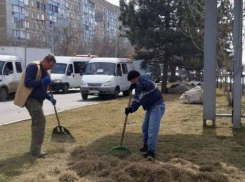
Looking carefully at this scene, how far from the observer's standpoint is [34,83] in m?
6.65

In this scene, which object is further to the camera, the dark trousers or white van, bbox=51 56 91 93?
white van, bbox=51 56 91 93

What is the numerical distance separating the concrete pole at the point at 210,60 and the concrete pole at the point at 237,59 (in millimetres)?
549

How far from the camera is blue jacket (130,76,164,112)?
21.7 ft

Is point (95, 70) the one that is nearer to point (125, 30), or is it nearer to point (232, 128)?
point (125, 30)

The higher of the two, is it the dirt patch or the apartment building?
the apartment building

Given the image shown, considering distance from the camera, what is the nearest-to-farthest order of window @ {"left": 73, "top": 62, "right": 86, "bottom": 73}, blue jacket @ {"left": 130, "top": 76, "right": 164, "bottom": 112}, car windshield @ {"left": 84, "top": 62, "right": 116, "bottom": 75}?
1. blue jacket @ {"left": 130, "top": 76, "right": 164, "bottom": 112}
2. car windshield @ {"left": 84, "top": 62, "right": 116, "bottom": 75}
3. window @ {"left": 73, "top": 62, "right": 86, "bottom": 73}

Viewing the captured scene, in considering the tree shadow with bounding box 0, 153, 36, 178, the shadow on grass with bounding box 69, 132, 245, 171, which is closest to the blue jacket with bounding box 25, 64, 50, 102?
the tree shadow with bounding box 0, 153, 36, 178

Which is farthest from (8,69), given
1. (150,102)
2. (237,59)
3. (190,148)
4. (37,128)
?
(150,102)

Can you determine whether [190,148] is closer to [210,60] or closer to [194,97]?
[210,60]

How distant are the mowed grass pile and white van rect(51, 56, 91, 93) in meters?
13.8

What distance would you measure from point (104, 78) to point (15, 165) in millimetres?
14449

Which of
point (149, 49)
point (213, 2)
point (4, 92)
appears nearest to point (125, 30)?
point (149, 49)

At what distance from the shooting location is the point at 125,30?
26.3m

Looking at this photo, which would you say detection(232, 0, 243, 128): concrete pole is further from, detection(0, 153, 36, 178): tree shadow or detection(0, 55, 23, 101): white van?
detection(0, 55, 23, 101): white van
